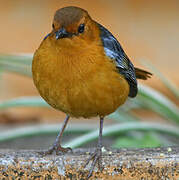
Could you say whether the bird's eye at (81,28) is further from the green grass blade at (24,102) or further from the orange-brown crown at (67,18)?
the green grass blade at (24,102)

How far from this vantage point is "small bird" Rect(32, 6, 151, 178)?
3367 millimetres

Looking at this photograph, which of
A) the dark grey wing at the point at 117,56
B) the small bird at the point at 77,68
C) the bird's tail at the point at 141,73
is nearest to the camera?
the small bird at the point at 77,68

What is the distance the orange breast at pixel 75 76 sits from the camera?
11.3 ft

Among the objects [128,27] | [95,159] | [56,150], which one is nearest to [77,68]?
[95,159]

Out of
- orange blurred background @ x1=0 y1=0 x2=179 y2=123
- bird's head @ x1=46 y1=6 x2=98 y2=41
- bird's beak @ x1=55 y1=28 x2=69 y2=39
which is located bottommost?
bird's beak @ x1=55 y1=28 x2=69 y2=39

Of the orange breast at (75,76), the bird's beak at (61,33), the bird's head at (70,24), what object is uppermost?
the bird's head at (70,24)

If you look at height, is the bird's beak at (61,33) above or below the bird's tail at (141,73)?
below

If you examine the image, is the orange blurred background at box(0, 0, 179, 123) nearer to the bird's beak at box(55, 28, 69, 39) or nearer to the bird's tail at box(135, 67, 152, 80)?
the bird's tail at box(135, 67, 152, 80)

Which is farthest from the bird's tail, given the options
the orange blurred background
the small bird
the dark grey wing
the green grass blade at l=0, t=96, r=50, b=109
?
the orange blurred background

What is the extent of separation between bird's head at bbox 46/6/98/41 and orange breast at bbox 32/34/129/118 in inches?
2.3

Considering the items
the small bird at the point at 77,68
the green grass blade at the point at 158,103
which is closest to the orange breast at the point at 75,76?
the small bird at the point at 77,68

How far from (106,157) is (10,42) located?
3.54 metres

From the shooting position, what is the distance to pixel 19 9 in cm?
672

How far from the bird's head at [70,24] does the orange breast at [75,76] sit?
2.3 inches
